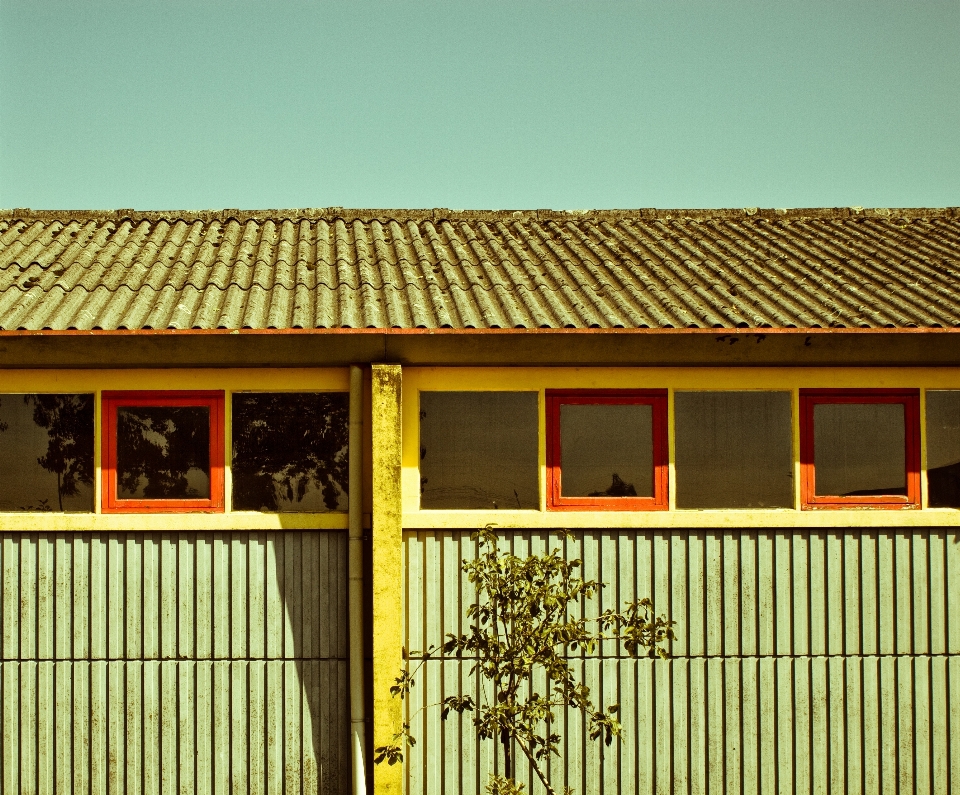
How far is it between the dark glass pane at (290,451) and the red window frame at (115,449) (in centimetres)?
12

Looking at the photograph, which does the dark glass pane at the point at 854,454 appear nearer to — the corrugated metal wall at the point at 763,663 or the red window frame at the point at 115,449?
the corrugated metal wall at the point at 763,663

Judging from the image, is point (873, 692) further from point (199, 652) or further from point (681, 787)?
point (199, 652)

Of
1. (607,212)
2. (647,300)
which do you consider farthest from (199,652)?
(607,212)

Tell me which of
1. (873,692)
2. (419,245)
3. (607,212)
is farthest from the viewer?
(607,212)

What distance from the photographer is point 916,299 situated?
6.27 meters

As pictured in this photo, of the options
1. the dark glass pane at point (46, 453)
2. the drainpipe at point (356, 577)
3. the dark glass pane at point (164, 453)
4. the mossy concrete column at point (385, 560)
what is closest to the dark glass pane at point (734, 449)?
the mossy concrete column at point (385, 560)

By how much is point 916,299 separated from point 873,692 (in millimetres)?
2869

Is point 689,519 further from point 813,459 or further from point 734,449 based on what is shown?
point 813,459

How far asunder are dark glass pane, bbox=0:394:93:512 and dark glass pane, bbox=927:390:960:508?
604 cm

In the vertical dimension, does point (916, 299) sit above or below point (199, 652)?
above

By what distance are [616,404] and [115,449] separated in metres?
3.58

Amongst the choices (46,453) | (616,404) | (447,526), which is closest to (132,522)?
(46,453)

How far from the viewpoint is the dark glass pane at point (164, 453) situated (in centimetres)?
605

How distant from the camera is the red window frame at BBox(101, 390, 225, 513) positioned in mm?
6016
